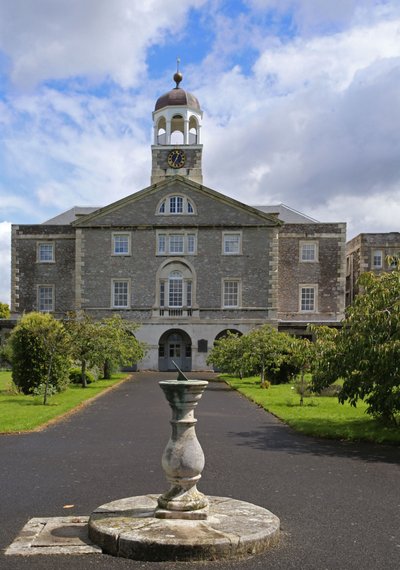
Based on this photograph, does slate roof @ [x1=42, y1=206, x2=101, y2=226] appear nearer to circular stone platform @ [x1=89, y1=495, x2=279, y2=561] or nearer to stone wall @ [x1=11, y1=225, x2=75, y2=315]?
stone wall @ [x1=11, y1=225, x2=75, y2=315]

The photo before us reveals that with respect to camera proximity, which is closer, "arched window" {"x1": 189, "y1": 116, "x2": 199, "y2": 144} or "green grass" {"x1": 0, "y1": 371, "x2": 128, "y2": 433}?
"green grass" {"x1": 0, "y1": 371, "x2": 128, "y2": 433}

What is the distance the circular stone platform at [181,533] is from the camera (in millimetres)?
5934

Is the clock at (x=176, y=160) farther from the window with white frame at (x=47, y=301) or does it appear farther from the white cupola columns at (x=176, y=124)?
the window with white frame at (x=47, y=301)

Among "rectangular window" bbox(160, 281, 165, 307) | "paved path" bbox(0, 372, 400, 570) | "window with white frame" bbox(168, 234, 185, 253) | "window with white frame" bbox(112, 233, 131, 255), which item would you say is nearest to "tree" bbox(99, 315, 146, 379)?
"rectangular window" bbox(160, 281, 165, 307)

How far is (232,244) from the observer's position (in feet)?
149

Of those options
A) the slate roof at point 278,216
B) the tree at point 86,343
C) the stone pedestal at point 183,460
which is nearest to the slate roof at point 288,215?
the slate roof at point 278,216

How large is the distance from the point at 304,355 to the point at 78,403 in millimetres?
7245

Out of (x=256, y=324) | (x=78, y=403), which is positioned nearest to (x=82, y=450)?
(x=78, y=403)

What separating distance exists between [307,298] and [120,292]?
13.8 meters

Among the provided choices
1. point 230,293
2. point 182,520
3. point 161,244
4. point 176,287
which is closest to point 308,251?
point 230,293

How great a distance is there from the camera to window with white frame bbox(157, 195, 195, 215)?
149 ft

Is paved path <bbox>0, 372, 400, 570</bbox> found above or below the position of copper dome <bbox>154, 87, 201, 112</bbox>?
below

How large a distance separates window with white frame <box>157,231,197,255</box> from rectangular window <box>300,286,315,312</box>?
8.93 metres

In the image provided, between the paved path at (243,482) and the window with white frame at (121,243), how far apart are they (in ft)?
98.5
